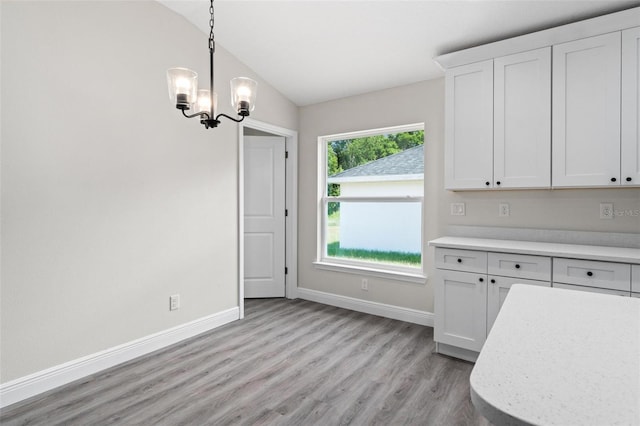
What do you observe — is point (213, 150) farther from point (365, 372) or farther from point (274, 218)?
point (365, 372)

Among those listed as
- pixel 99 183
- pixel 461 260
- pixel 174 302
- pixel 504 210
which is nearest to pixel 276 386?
pixel 174 302

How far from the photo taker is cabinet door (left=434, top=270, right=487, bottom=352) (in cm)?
263

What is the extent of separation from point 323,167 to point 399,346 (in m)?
2.23

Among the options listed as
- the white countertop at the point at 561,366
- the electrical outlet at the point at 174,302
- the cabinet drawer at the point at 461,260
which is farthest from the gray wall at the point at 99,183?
the white countertop at the point at 561,366

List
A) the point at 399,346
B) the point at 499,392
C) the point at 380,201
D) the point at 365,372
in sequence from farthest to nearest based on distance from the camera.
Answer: the point at 380,201 < the point at 399,346 < the point at 365,372 < the point at 499,392

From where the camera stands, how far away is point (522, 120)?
268cm

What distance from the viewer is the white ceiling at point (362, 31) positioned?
255cm

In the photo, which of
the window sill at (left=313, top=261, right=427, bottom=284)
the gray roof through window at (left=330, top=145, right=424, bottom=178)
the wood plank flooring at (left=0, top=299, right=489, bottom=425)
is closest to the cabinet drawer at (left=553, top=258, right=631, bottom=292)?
the wood plank flooring at (left=0, top=299, right=489, bottom=425)

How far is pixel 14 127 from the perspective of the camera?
7.07 feet

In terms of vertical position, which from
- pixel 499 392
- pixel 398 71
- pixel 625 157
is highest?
pixel 398 71

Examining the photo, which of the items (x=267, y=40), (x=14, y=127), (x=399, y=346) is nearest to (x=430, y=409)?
(x=399, y=346)

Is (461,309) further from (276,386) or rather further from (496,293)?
(276,386)

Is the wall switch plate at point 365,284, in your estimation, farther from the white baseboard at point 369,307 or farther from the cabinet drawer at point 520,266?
the cabinet drawer at point 520,266

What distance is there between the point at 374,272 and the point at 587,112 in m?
2.28
